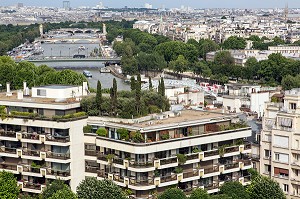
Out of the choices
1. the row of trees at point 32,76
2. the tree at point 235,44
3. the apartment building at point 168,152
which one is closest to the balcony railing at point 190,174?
the apartment building at point 168,152

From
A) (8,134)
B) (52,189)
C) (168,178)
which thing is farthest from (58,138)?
(168,178)

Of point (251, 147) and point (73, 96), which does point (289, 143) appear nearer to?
point (251, 147)

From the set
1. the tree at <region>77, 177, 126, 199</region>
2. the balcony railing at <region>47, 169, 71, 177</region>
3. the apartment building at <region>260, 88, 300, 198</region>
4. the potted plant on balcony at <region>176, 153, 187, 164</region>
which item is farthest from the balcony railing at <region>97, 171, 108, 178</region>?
the apartment building at <region>260, 88, 300, 198</region>

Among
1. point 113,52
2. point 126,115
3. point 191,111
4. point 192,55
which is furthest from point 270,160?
point 113,52

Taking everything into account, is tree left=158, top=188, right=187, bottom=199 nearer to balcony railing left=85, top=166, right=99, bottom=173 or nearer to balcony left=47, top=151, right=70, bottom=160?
balcony railing left=85, top=166, right=99, bottom=173

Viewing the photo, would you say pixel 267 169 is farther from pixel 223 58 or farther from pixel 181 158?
pixel 223 58
